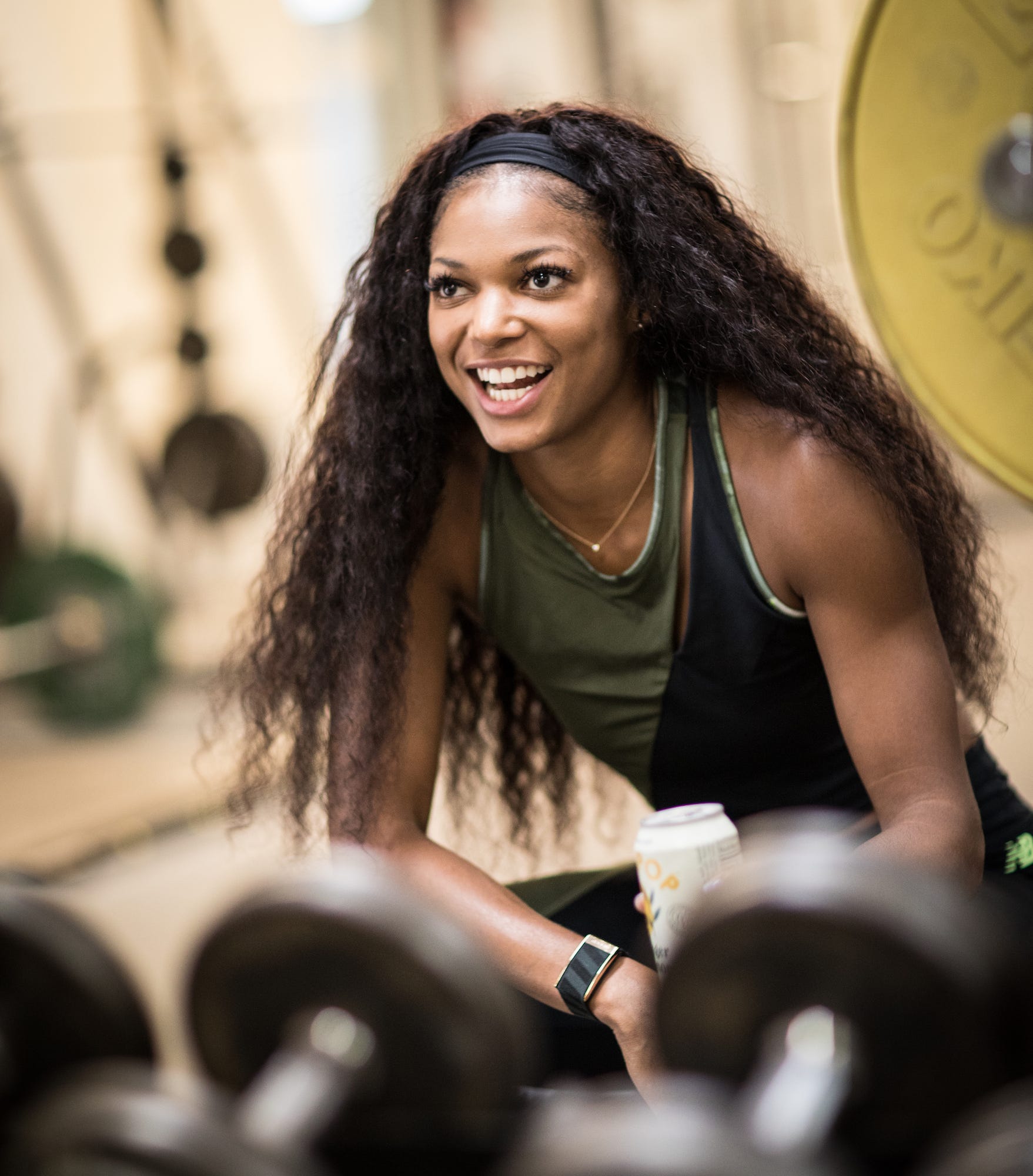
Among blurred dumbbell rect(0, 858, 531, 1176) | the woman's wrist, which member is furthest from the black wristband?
blurred dumbbell rect(0, 858, 531, 1176)

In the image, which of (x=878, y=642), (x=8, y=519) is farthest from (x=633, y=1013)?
(x=8, y=519)

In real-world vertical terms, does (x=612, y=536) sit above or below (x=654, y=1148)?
above

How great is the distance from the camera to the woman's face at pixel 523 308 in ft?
3.90

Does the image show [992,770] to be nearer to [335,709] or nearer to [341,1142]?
[335,709]

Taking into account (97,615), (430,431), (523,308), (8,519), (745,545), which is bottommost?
(97,615)

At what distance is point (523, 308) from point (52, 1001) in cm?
70

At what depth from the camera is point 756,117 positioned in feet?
20.6

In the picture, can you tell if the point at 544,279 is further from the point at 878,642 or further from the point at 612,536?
the point at 878,642

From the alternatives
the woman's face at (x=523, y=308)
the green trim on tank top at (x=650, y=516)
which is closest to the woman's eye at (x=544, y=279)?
the woman's face at (x=523, y=308)

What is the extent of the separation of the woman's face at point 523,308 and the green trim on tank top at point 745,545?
13 centimetres

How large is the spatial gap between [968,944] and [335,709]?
30.6 inches

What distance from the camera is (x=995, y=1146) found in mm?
550

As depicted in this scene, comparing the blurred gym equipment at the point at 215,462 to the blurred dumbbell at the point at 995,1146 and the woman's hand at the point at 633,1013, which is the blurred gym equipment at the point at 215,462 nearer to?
the woman's hand at the point at 633,1013

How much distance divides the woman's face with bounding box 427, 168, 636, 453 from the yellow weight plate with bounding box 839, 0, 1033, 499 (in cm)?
23
